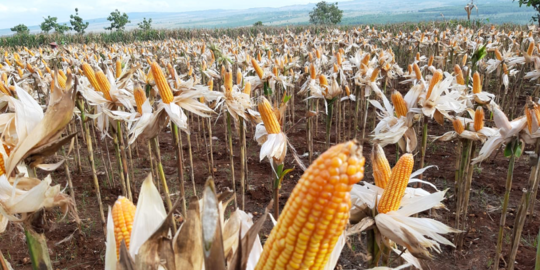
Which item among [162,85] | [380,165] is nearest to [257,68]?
[162,85]

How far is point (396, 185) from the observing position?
4.96ft

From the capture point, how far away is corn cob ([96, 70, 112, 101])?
334 cm

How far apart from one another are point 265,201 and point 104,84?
123 inches

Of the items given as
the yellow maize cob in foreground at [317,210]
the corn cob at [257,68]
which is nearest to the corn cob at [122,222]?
the yellow maize cob in foreground at [317,210]

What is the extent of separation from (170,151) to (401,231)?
6.87 m

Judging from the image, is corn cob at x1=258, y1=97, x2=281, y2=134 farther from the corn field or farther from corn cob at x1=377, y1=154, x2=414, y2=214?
corn cob at x1=377, y1=154, x2=414, y2=214

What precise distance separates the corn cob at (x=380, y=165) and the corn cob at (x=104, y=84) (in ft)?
9.00

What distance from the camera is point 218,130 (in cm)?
928

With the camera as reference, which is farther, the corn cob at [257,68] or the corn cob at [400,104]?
the corn cob at [257,68]

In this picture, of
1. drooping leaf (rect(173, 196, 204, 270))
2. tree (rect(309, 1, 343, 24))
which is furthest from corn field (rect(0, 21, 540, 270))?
tree (rect(309, 1, 343, 24))

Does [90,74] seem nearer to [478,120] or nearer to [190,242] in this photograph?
[190,242]

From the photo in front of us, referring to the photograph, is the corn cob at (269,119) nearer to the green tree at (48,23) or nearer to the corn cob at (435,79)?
the corn cob at (435,79)

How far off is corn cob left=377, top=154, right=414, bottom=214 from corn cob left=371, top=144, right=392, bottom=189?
0.13 meters

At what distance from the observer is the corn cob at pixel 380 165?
1.67 m
